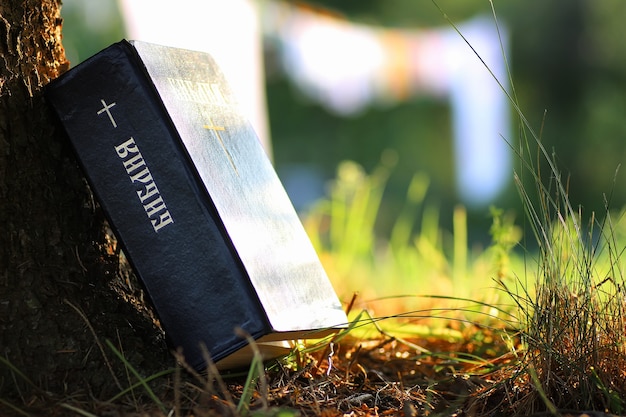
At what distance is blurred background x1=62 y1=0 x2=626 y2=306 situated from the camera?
26.5 feet

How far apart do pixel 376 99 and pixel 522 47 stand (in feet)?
8.10

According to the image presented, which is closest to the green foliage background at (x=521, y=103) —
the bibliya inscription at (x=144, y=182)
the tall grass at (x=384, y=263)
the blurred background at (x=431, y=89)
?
the blurred background at (x=431, y=89)

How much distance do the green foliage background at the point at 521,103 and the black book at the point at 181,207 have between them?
8.24 meters

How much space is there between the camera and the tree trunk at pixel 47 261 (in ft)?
3.92

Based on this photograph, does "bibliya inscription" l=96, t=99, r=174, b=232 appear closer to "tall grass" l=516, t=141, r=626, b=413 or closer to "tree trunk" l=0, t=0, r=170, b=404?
"tree trunk" l=0, t=0, r=170, b=404

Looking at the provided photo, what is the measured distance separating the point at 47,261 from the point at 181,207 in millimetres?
256

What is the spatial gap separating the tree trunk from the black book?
0.07 meters

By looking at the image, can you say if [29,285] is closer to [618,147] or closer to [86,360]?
[86,360]

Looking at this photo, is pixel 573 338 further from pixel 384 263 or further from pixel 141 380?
pixel 384 263

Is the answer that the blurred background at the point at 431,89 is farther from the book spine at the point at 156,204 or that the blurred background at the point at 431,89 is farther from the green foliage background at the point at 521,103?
the book spine at the point at 156,204

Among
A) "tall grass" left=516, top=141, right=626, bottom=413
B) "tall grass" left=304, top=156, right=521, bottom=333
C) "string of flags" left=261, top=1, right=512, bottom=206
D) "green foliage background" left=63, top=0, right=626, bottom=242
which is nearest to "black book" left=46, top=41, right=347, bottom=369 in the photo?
"tall grass" left=516, top=141, right=626, bottom=413

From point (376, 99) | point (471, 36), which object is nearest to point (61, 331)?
point (471, 36)

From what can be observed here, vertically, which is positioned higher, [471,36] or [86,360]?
[471,36]

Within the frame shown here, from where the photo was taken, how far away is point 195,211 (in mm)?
1205
